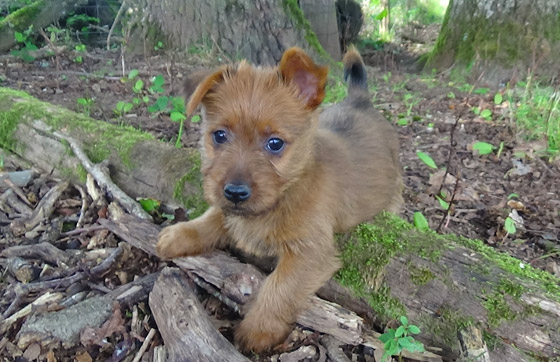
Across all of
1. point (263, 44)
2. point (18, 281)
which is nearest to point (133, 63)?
point (263, 44)

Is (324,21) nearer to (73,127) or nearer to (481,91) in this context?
(481,91)

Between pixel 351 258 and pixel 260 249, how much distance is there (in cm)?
49

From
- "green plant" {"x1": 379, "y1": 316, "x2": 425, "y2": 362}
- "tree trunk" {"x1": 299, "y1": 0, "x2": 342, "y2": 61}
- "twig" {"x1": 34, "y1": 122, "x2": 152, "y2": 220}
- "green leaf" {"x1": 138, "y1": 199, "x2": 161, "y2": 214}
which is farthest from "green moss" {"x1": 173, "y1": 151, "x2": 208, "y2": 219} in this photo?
"tree trunk" {"x1": 299, "y1": 0, "x2": 342, "y2": 61}

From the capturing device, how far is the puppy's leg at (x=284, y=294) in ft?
7.54

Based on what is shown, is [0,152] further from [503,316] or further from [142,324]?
[503,316]

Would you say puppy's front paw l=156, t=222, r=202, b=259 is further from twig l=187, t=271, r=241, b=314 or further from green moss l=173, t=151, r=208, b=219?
green moss l=173, t=151, r=208, b=219

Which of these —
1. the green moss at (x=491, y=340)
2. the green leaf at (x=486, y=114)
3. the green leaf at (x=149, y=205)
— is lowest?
the green leaf at (x=149, y=205)

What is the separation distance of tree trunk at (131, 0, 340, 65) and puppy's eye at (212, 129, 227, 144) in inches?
161

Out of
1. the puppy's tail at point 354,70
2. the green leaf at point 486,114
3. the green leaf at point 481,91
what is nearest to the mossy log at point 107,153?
the puppy's tail at point 354,70

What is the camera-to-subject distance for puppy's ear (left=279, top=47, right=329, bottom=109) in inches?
92.2

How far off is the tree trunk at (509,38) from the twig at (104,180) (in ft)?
16.9

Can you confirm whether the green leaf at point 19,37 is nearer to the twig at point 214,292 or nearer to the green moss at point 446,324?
the twig at point 214,292

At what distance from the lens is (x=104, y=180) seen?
3.22 m

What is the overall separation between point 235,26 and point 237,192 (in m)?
4.78
